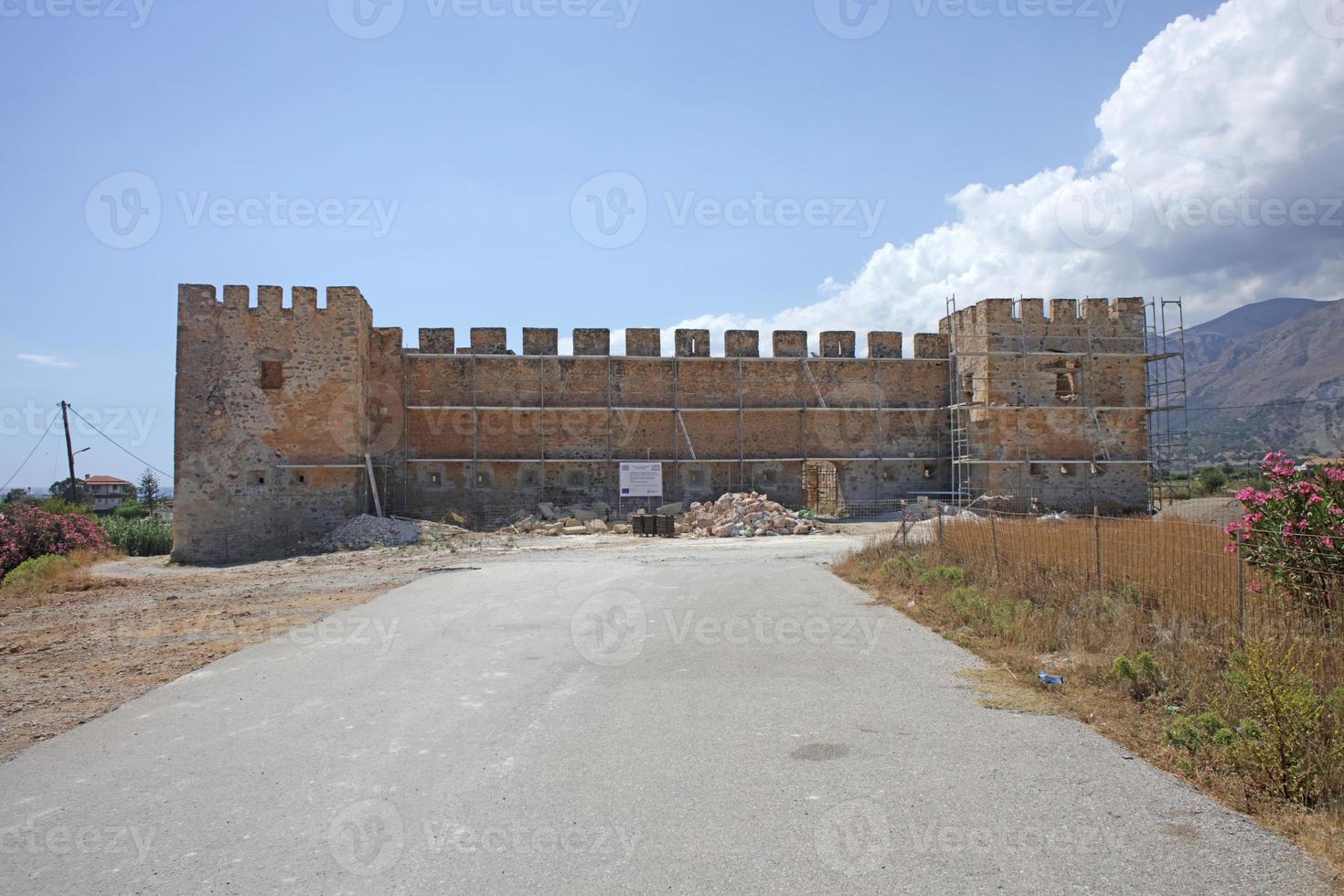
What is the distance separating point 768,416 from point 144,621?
19.2 meters

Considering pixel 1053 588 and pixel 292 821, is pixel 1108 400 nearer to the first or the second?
pixel 1053 588

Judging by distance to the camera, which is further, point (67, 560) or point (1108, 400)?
point (1108, 400)

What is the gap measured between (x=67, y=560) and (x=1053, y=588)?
18.9 metres

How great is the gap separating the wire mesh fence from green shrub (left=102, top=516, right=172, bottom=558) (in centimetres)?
2380

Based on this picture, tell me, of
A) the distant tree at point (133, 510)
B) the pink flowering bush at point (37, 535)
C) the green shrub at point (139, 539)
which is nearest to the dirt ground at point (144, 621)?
the pink flowering bush at point (37, 535)

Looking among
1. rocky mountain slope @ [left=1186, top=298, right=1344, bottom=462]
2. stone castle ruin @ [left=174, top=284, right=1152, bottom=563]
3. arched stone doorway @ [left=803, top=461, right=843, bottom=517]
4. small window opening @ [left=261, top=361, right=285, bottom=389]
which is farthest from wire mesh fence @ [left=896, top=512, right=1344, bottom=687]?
rocky mountain slope @ [left=1186, top=298, right=1344, bottom=462]

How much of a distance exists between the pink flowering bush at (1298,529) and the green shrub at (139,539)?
26467mm

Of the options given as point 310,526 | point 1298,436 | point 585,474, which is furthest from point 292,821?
point 1298,436

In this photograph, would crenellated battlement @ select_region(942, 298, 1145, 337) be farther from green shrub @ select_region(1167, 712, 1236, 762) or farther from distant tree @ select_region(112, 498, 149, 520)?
distant tree @ select_region(112, 498, 149, 520)

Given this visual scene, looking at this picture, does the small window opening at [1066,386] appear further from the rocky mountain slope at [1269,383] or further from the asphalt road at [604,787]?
the rocky mountain slope at [1269,383]

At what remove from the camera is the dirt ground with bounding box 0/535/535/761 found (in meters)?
7.05

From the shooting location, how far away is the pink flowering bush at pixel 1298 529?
6.55 m

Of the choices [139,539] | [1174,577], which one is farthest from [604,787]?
[139,539]

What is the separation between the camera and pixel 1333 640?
585cm
